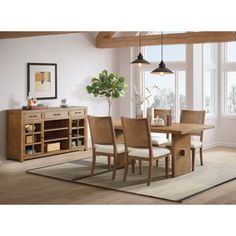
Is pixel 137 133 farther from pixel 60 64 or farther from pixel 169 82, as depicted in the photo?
pixel 169 82

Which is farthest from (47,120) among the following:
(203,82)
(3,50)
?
(203,82)

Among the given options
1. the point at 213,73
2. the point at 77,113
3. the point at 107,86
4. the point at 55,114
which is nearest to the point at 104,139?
the point at 55,114

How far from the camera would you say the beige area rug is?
18.9ft

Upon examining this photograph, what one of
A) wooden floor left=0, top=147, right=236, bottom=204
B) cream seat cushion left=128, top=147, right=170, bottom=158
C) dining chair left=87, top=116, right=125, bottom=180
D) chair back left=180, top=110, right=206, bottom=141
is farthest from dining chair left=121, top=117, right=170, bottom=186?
chair back left=180, top=110, right=206, bottom=141

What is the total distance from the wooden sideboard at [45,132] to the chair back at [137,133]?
93.6 inches

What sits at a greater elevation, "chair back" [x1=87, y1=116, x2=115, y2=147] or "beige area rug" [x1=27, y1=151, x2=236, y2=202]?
"chair back" [x1=87, y1=116, x2=115, y2=147]

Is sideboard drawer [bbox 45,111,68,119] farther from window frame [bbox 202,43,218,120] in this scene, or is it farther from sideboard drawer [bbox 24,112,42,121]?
window frame [bbox 202,43,218,120]

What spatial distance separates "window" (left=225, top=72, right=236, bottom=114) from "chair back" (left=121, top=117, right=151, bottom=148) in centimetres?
413

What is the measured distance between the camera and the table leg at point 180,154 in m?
6.57

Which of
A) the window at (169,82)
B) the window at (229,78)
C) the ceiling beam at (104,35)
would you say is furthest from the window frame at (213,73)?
the ceiling beam at (104,35)

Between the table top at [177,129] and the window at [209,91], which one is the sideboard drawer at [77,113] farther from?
the window at [209,91]

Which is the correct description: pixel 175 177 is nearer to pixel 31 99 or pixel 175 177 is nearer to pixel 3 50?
pixel 31 99

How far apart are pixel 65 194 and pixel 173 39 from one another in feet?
13.4
